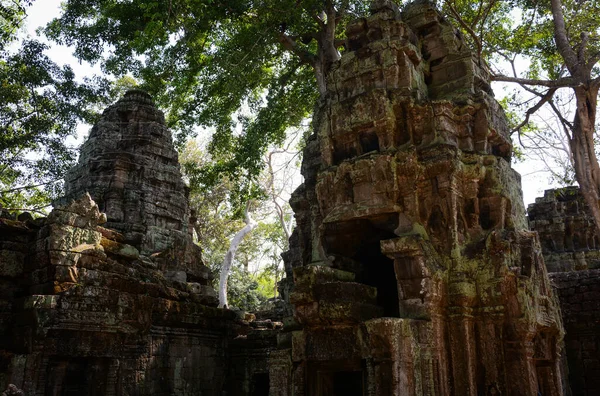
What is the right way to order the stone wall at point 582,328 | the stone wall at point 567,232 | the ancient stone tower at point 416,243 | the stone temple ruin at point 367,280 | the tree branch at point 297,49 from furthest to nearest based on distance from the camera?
the stone wall at point 567,232 < the tree branch at point 297,49 < the stone wall at point 582,328 < the stone temple ruin at point 367,280 < the ancient stone tower at point 416,243

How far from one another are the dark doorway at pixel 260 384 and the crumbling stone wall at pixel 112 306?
115mm

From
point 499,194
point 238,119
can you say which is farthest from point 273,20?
point 499,194

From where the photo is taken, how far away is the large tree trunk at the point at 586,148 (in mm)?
10156

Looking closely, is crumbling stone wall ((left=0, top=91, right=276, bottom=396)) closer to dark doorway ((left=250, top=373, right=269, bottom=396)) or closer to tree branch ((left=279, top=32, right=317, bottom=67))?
dark doorway ((left=250, top=373, right=269, bottom=396))

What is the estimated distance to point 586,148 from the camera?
10.5 metres

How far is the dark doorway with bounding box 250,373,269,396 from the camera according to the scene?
10344 mm

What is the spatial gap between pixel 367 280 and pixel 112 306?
4.11m

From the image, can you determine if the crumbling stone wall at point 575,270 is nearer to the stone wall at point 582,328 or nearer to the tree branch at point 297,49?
the stone wall at point 582,328

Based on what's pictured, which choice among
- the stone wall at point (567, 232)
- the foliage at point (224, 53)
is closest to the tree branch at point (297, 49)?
the foliage at point (224, 53)

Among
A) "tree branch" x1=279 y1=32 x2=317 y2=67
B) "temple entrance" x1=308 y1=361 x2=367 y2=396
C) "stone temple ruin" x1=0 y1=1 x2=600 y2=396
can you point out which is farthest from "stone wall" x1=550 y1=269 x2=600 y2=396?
"tree branch" x1=279 y1=32 x2=317 y2=67

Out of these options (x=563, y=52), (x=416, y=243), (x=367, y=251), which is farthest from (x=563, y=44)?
(x=416, y=243)

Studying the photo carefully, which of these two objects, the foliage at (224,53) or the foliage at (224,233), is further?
the foliage at (224,233)

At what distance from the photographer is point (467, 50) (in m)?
8.91

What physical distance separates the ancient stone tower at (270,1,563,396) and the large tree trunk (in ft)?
8.71
